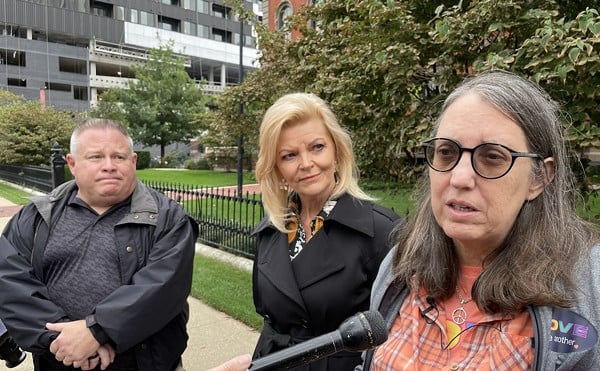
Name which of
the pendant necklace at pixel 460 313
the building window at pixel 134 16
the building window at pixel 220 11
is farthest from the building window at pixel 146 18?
the pendant necklace at pixel 460 313

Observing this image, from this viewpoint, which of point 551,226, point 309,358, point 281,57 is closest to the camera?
point 309,358

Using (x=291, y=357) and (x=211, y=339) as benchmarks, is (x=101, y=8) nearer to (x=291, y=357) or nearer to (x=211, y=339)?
(x=211, y=339)

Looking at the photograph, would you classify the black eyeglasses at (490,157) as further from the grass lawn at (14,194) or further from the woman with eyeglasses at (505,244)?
the grass lawn at (14,194)

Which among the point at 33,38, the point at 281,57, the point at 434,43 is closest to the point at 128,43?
the point at 33,38

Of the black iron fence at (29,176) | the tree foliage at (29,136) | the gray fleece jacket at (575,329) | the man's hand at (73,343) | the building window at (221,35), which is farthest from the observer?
the building window at (221,35)

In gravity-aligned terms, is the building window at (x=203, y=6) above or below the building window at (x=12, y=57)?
above

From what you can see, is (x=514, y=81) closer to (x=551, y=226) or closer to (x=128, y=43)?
(x=551, y=226)

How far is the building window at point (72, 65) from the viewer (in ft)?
162

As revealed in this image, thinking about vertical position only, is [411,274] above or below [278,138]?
below

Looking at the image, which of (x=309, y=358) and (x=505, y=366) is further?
(x=505, y=366)

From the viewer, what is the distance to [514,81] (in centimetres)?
136

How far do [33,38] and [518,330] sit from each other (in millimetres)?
57103

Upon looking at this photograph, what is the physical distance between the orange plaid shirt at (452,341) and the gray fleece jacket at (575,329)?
6 centimetres

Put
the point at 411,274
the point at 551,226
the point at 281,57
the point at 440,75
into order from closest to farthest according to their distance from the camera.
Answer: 1. the point at 551,226
2. the point at 411,274
3. the point at 440,75
4. the point at 281,57
